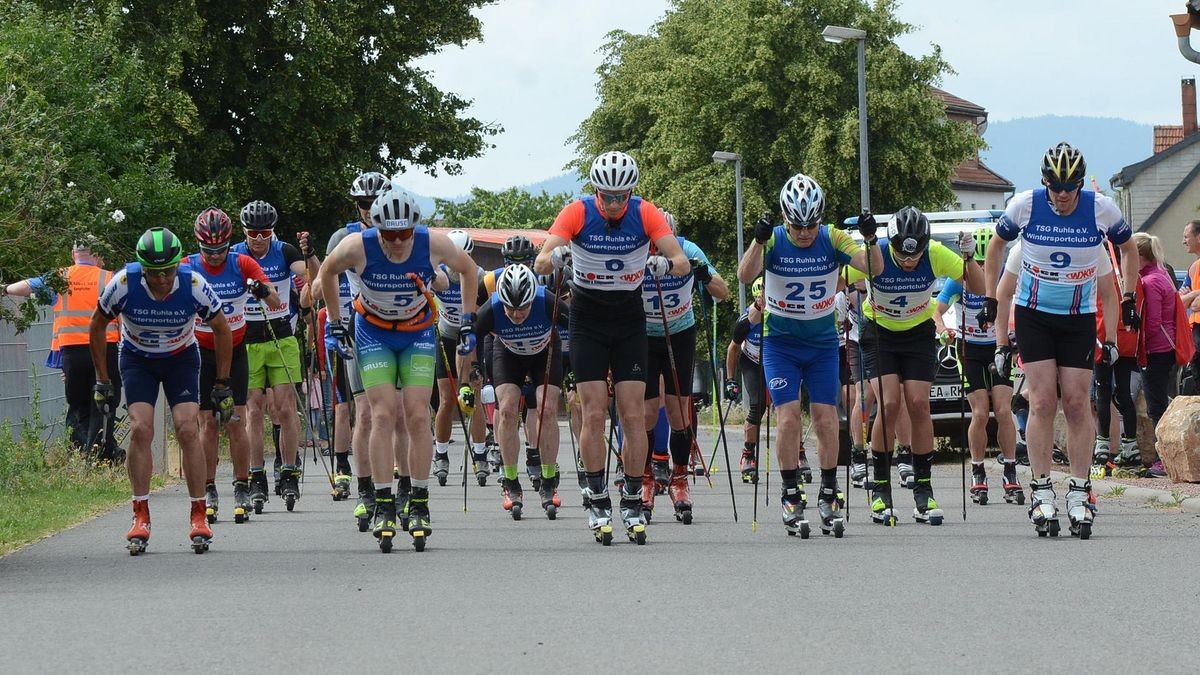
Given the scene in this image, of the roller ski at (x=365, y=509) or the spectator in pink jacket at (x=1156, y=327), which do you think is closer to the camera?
the roller ski at (x=365, y=509)

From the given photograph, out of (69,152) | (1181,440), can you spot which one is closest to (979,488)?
(1181,440)

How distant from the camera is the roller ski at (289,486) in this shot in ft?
48.4

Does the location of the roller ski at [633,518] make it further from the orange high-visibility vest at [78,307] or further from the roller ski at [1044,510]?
the orange high-visibility vest at [78,307]

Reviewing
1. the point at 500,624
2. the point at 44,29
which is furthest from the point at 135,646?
the point at 44,29

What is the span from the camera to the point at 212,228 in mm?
13555

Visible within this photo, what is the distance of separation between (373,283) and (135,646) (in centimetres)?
416

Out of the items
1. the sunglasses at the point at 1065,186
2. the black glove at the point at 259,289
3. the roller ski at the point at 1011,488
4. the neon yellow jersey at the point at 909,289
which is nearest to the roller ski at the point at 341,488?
the black glove at the point at 259,289

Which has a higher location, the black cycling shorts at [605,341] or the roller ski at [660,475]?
the black cycling shorts at [605,341]

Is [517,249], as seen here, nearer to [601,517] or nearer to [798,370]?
[798,370]

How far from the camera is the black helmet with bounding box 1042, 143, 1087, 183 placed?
11.2 meters

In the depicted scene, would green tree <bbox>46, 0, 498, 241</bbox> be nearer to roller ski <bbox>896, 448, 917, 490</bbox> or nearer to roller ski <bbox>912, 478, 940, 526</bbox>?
roller ski <bbox>896, 448, 917, 490</bbox>

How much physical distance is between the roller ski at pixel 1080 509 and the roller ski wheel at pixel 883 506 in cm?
145

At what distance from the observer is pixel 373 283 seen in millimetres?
11297

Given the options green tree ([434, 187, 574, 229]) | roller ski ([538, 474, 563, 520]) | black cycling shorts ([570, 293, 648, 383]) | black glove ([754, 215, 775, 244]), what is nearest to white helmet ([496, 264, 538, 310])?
roller ski ([538, 474, 563, 520])
